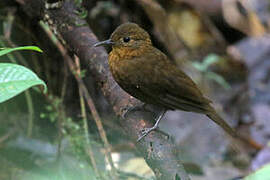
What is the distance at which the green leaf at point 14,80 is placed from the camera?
136cm

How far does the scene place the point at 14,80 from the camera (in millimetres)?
1429

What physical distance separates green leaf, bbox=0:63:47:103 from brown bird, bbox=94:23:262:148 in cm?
137

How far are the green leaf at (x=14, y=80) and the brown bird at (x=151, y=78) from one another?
1.37 meters

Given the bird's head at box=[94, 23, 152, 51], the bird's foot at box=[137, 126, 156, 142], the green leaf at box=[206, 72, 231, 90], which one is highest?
the bird's head at box=[94, 23, 152, 51]

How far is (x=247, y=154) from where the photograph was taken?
473 centimetres

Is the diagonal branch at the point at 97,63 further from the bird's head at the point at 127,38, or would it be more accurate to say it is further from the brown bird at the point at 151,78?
the bird's head at the point at 127,38

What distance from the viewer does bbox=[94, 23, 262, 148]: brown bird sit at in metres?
2.85

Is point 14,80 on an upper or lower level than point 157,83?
upper

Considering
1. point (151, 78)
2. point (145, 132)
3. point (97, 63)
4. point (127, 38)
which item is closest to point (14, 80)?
point (145, 132)

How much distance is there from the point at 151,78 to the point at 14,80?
158 centimetres

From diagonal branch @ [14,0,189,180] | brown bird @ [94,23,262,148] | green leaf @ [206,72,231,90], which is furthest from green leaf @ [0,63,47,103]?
green leaf @ [206,72,231,90]

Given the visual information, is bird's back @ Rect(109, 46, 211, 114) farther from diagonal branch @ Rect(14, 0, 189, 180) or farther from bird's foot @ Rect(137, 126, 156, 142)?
bird's foot @ Rect(137, 126, 156, 142)

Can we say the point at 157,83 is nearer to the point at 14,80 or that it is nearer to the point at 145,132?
the point at 145,132

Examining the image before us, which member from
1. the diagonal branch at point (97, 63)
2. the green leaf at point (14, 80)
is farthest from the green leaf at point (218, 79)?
the green leaf at point (14, 80)
